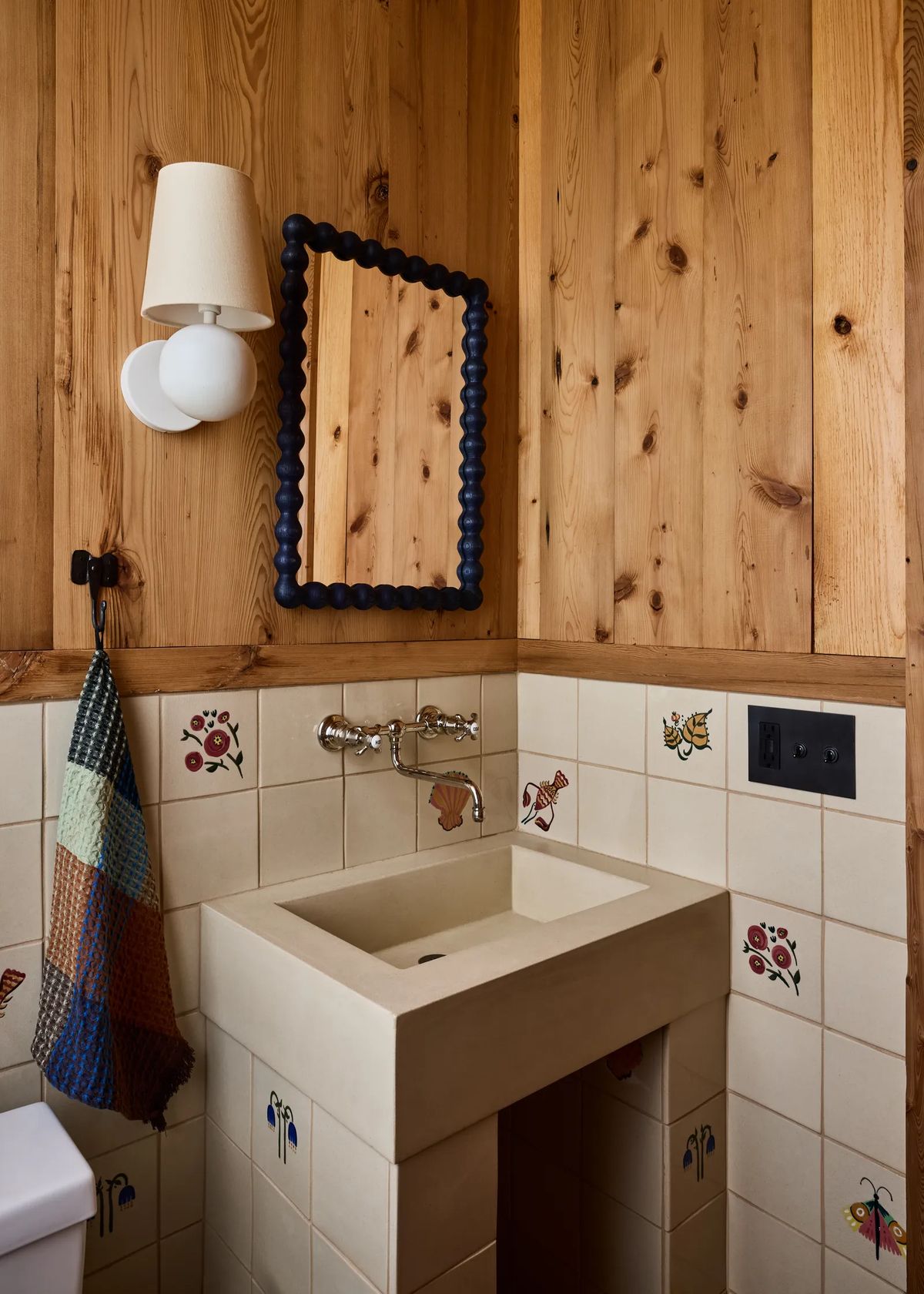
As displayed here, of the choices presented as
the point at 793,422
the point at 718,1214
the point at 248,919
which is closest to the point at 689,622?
the point at 793,422

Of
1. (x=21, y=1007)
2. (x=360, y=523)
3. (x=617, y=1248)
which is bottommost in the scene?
(x=617, y=1248)

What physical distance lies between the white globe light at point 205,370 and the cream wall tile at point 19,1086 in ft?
3.18

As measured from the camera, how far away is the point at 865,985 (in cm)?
125

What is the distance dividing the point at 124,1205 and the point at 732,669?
1.27m

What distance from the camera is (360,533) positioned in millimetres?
1532

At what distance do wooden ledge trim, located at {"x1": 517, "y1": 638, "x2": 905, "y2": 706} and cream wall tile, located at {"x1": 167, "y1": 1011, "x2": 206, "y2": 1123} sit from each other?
35.5 inches

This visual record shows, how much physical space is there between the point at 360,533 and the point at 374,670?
25cm

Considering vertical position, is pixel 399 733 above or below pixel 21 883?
above

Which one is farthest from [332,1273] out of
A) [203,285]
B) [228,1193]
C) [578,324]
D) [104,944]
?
[578,324]

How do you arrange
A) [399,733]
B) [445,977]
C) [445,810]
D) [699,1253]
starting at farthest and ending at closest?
[445,810] < [399,733] < [699,1253] < [445,977]

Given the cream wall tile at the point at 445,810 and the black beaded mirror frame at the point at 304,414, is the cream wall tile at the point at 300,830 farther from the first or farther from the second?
the black beaded mirror frame at the point at 304,414

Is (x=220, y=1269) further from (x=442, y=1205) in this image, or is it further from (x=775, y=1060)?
(x=775, y=1060)

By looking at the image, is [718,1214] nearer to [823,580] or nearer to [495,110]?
[823,580]

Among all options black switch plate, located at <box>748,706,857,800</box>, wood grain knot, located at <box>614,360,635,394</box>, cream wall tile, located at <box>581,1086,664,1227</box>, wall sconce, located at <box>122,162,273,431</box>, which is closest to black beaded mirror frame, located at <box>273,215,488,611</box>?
wall sconce, located at <box>122,162,273,431</box>
